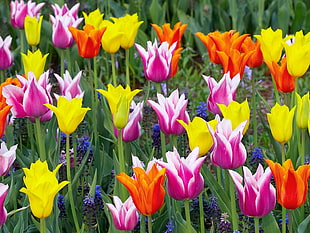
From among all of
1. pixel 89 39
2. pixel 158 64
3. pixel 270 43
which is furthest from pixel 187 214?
pixel 89 39

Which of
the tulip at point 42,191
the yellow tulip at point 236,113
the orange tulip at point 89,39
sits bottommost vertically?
the tulip at point 42,191

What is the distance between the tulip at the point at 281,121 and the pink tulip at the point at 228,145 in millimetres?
158

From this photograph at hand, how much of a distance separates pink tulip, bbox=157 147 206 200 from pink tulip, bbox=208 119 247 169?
0.08 metres

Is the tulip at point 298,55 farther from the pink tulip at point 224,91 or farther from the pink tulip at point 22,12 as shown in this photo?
the pink tulip at point 22,12

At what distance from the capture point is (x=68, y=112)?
2.25 meters

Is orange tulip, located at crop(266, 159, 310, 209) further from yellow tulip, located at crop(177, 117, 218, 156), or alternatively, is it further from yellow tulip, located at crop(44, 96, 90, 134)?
yellow tulip, located at crop(44, 96, 90, 134)

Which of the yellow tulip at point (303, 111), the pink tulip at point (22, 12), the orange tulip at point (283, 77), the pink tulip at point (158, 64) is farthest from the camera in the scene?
the pink tulip at point (22, 12)

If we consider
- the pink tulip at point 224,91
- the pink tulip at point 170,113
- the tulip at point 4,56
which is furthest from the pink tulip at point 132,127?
the tulip at point 4,56

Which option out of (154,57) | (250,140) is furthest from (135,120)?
(250,140)

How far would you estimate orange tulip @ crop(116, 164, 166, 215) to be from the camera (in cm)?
190

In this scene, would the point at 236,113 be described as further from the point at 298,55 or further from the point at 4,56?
the point at 4,56

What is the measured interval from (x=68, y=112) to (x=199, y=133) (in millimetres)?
433

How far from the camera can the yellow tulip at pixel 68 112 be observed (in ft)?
7.34

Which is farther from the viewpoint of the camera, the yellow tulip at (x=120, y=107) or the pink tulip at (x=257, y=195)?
the yellow tulip at (x=120, y=107)
